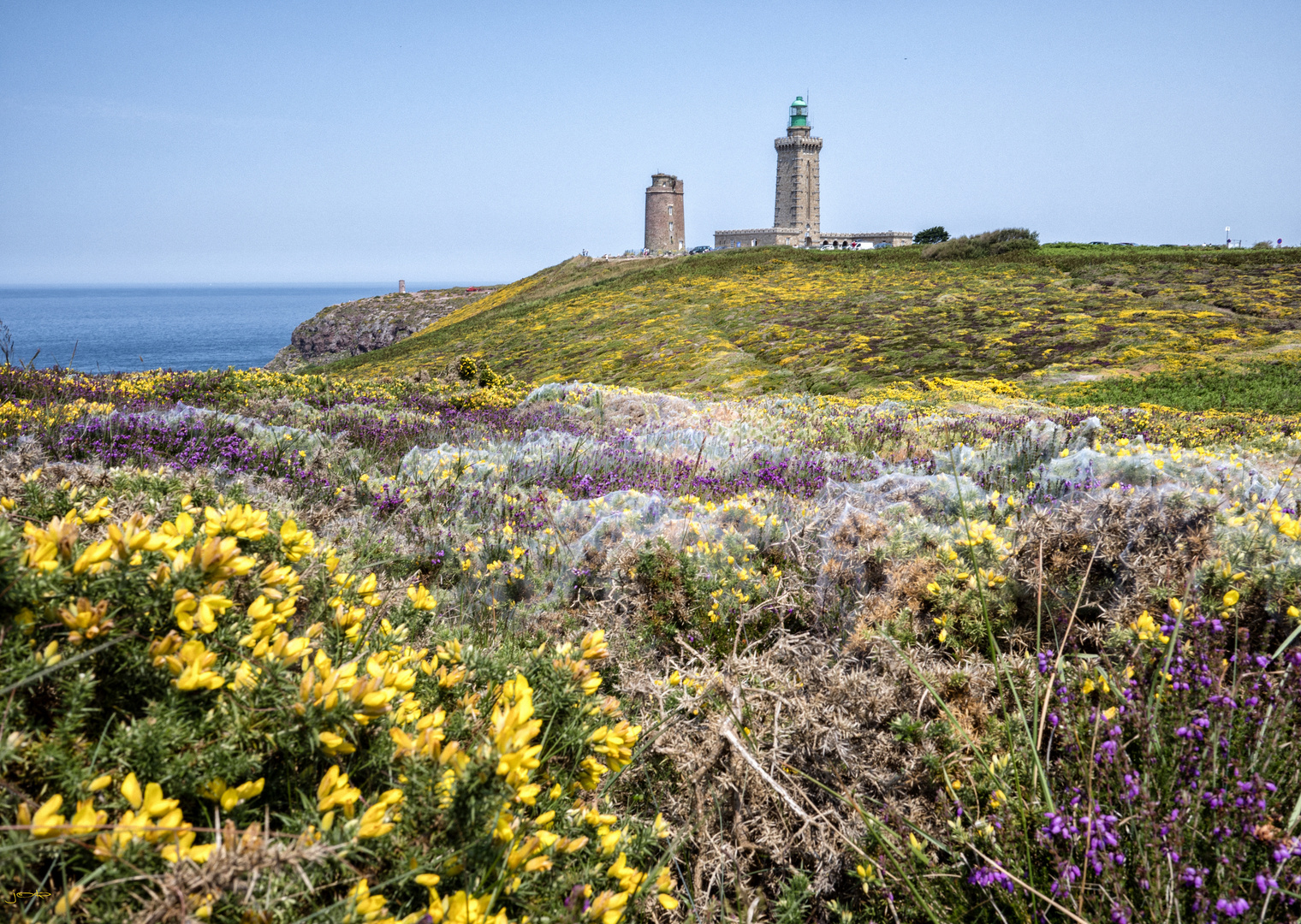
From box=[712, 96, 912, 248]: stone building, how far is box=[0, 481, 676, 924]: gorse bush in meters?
95.2

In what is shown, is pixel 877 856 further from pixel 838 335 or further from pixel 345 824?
pixel 838 335

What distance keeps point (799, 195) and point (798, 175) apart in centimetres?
304

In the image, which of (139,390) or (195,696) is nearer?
(195,696)

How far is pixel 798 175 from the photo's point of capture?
327 ft

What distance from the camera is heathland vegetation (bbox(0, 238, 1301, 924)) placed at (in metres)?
1.39

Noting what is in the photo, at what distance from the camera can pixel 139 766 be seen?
4.40ft

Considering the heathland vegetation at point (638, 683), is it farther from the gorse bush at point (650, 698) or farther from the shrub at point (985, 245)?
the shrub at point (985, 245)

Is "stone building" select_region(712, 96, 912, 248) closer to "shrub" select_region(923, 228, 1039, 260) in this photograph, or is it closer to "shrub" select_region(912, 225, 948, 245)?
"shrub" select_region(912, 225, 948, 245)

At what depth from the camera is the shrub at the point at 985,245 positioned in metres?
36.6

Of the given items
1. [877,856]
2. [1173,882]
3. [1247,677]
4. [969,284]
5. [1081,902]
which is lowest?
[877,856]

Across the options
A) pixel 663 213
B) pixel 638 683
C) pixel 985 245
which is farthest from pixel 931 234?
pixel 638 683

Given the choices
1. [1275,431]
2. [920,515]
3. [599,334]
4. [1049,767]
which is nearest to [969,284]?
[599,334]

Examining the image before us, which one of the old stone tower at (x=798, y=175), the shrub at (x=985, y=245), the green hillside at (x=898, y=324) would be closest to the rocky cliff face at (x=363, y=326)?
the green hillside at (x=898, y=324)

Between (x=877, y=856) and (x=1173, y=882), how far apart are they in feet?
2.75
